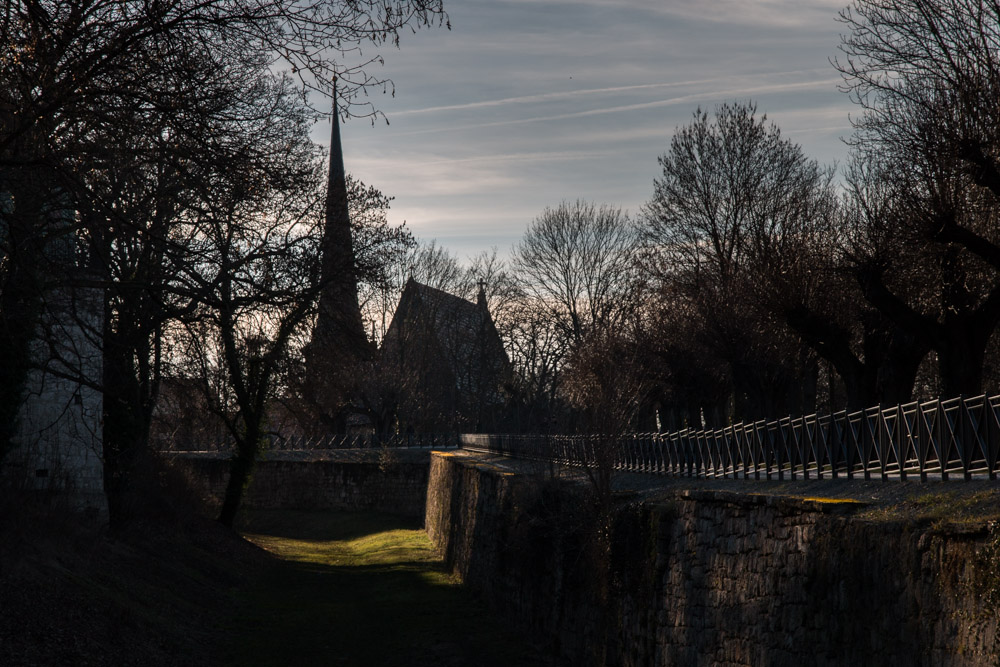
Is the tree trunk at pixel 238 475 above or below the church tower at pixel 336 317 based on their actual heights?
below

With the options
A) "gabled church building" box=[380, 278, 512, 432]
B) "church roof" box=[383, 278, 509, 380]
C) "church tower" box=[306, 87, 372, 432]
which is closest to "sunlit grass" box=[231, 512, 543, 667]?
"church tower" box=[306, 87, 372, 432]

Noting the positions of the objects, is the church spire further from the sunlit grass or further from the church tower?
the sunlit grass

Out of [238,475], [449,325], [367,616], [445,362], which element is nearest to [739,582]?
[367,616]

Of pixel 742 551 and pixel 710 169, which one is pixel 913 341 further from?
pixel 710 169

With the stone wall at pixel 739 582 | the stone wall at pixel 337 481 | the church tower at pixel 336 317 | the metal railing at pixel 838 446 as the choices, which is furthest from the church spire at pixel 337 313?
the stone wall at pixel 337 481

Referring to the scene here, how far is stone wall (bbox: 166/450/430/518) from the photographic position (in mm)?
41594

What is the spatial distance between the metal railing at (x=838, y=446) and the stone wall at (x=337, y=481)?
20.7 metres

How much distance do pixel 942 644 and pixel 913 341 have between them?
14.9 meters

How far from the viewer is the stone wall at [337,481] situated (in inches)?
1638

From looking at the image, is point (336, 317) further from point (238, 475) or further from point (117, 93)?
point (117, 93)

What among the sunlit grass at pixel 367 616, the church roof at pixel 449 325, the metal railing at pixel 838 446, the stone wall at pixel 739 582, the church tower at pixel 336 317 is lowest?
the sunlit grass at pixel 367 616

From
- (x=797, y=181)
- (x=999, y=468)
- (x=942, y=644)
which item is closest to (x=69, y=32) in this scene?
(x=942, y=644)

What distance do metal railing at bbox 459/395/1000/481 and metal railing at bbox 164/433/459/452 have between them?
91.9 ft

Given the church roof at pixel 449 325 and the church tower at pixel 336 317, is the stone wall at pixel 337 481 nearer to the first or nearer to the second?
the church roof at pixel 449 325
